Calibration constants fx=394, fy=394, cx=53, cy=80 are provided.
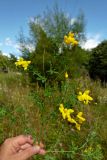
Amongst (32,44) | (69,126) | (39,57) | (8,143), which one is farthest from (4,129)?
(32,44)

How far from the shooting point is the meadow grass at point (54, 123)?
2779 mm

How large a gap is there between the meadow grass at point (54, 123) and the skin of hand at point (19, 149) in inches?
18.3

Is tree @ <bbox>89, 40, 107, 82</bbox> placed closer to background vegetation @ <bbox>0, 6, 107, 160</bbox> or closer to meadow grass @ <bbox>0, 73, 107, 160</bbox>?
background vegetation @ <bbox>0, 6, 107, 160</bbox>

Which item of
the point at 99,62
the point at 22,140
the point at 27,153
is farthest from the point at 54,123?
the point at 99,62

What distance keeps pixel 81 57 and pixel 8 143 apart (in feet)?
57.0

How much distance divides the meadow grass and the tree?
1317cm

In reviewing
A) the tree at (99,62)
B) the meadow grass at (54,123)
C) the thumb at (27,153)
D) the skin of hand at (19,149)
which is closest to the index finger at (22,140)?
the skin of hand at (19,149)

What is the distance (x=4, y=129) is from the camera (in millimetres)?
4734

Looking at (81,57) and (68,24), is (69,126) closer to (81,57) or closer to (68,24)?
(81,57)

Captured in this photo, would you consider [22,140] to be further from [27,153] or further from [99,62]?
[99,62]

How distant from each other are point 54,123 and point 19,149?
1728mm

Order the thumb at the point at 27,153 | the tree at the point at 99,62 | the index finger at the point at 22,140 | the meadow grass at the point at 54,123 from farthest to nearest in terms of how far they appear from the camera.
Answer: the tree at the point at 99,62 → the meadow grass at the point at 54,123 → the index finger at the point at 22,140 → the thumb at the point at 27,153

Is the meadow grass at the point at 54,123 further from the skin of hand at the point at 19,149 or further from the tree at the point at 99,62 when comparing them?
the tree at the point at 99,62

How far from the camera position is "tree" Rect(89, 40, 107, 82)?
22422 millimetres
